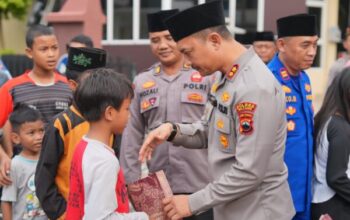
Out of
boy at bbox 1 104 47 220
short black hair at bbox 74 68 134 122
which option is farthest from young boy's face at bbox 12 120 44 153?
short black hair at bbox 74 68 134 122

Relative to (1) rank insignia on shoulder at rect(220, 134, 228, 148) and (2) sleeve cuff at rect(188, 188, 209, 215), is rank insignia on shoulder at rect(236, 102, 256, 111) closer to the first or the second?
(1) rank insignia on shoulder at rect(220, 134, 228, 148)

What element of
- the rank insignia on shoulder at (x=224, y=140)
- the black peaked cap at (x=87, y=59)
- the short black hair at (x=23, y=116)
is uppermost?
the black peaked cap at (x=87, y=59)

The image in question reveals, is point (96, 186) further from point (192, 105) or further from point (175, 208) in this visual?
point (192, 105)

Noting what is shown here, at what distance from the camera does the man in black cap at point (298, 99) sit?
3.79 meters

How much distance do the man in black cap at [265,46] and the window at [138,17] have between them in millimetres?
6020

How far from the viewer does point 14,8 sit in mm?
15984

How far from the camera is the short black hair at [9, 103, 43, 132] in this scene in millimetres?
4180

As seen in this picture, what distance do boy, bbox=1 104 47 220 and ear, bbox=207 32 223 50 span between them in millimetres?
1724

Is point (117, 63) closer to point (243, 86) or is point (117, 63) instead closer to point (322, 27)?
point (322, 27)

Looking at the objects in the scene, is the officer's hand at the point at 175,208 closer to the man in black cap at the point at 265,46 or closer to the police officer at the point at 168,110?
the police officer at the point at 168,110

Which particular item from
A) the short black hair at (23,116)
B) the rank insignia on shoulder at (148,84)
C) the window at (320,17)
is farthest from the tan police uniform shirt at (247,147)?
the window at (320,17)

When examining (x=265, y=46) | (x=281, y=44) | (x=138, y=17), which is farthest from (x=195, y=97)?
(x=138, y=17)

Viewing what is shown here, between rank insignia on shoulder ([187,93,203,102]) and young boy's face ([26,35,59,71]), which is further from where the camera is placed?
young boy's face ([26,35,59,71])

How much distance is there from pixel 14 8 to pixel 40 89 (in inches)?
478
